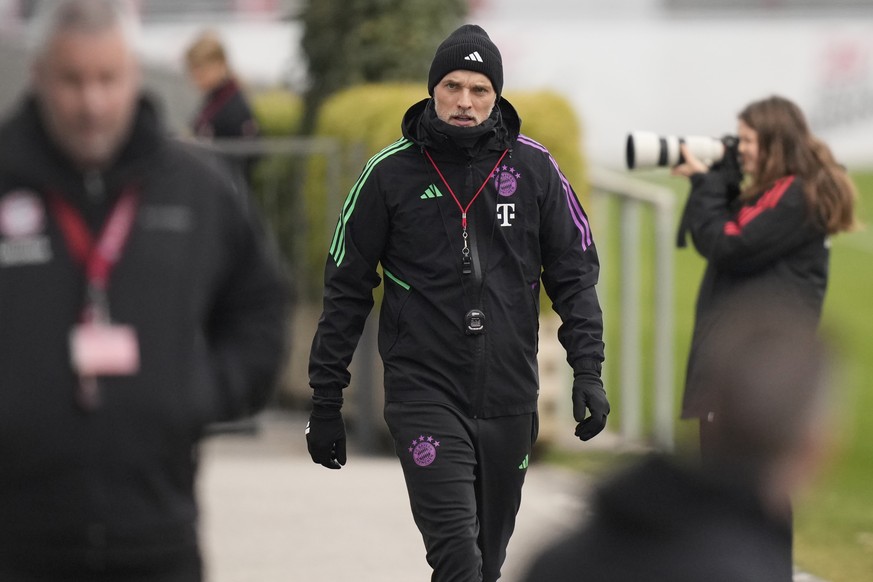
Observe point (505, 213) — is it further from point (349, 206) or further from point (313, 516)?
point (313, 516)

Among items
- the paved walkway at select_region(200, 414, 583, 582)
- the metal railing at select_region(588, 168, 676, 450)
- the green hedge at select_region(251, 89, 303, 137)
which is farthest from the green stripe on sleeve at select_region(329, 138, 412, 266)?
the green hedge at select_region(251, 89, 303, 137)

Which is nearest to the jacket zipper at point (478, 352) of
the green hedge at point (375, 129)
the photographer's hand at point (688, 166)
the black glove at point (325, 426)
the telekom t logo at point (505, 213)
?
the telekom t logo at point (505, 213)

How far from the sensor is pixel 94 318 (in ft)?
10.5

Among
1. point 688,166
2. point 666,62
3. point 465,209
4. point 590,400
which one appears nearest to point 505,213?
point 465,209

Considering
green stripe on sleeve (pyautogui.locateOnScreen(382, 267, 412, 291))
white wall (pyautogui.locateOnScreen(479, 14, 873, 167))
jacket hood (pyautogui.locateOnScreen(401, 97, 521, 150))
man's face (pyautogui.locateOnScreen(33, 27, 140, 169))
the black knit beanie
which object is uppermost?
man's face (pyautogui.locateOnScreen(33, 27, 140, 169))

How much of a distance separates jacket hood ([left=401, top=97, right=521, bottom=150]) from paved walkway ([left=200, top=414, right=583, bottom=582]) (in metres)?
1.29

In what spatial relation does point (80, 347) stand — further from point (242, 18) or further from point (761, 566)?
point (242, 18)

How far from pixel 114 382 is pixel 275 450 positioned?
7211 mm

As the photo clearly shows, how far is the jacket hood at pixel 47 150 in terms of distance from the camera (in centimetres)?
323

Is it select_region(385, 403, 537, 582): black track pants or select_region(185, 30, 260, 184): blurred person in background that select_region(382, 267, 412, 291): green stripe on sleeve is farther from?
select_region(185, 30, 260, 184): blurred person in background

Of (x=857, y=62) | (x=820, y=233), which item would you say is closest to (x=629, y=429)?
(x=820, y=233)

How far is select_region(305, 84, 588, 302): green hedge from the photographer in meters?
9.33

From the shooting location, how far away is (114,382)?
3.23 m

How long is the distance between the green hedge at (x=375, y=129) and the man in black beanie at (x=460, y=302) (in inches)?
149
